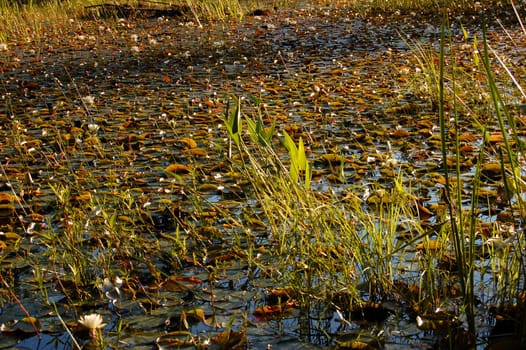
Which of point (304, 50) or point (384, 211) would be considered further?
point (304, 50)

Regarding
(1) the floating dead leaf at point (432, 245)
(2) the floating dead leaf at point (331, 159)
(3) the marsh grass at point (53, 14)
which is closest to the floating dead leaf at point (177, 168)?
(2) the floating dead leaf at point (331, 159)

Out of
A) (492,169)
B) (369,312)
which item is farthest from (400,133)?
(369,312)

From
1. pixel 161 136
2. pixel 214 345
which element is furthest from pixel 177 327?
pixel 161 136

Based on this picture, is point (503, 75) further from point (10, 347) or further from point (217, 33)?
point (217, 33)

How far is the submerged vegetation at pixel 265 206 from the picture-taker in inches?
53.9

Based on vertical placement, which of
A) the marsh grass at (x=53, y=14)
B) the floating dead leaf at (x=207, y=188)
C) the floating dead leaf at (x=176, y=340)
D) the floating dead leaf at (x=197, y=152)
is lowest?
the floating dead leaf at (x=176, y=340)

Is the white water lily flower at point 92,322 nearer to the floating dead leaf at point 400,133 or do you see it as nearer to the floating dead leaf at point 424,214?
the floating dead leaf at point 424,214

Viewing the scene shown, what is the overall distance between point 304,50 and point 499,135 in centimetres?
263

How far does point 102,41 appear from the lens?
5.75 metres

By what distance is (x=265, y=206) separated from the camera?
1872mm

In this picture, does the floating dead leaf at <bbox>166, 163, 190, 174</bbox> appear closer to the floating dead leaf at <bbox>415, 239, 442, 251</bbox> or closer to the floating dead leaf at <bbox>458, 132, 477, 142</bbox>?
the floating dead leaf at <bbox>415, 239, 442, 251</bbox>

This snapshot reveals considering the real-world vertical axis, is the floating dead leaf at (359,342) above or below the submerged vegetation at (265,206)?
below

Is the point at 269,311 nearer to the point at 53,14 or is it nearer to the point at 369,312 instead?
the point at 369,312

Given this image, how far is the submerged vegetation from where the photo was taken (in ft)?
4.50
